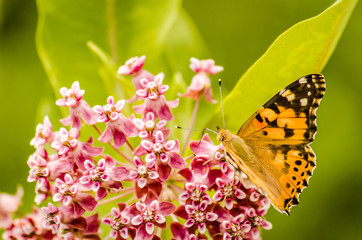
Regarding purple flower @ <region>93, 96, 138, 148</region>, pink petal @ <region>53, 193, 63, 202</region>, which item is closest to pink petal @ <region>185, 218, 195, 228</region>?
purple flower @ <region>93, 96, 138, 148</region>

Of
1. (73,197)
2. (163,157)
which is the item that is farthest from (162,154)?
(73,197)

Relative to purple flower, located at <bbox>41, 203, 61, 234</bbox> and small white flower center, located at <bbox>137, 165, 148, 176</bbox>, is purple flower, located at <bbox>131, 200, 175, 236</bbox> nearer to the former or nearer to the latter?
small white flower center, located at <bbox>137, 165, 148, 176</bbox>

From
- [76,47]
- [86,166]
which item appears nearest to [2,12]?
[76,47]

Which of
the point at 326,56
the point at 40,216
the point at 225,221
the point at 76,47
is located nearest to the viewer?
the point at 225,221

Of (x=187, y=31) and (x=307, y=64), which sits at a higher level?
(x=187, y=31)

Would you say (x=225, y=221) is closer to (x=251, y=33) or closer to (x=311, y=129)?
(x=311, y=129)

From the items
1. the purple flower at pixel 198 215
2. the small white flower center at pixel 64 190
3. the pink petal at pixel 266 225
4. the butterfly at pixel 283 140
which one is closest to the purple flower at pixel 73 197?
the small white flower center at pixel 64 190

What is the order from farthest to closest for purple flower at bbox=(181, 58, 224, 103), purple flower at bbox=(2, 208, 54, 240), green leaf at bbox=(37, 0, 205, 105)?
green leaf at bbox=(37, 0, 205, 105)
purple flower at bbox=(181, 58, 224, 103)
purple flower at bbox=(2, 208, 54, 240)
